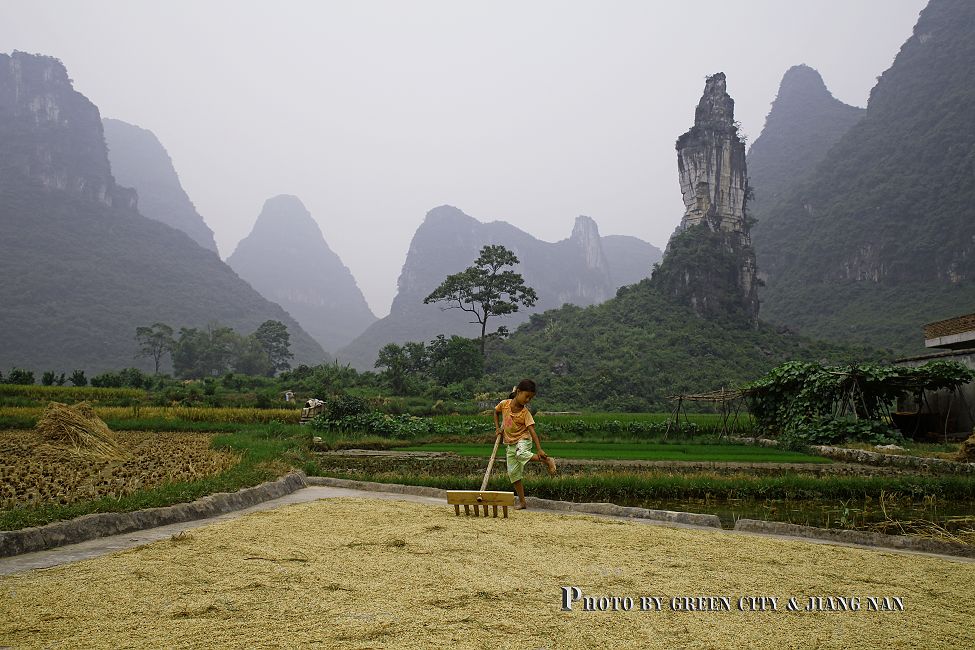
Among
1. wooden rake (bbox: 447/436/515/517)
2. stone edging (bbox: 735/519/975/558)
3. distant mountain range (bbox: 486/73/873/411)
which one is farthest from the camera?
distant mountain range (bbox: 486/73/873/411)

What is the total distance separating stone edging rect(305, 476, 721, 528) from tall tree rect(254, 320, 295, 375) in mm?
68719

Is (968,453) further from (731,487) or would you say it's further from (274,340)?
(274,340)

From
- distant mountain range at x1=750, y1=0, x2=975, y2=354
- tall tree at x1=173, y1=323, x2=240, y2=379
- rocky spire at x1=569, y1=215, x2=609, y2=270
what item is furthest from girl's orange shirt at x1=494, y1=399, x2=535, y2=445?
rocky spire at x1=569, y1=215, x2=609, y2=270

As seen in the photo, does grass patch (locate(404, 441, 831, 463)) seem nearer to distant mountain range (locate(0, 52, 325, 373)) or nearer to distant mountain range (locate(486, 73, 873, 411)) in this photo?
distant mountain range (locate(486, 73, 873, 411))

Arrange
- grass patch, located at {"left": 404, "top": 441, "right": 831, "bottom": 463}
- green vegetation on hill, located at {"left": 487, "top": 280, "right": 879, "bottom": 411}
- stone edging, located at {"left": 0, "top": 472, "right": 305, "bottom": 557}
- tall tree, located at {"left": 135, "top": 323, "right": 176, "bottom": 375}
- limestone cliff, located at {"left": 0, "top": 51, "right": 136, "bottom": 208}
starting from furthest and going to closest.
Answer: limestone cliff, located at {"left": 0, "top": 51, "right": 136, "bottom": 208} < tall tree, located at {"left": 135, "top": 323, "right": 176, "bottom": 375} < green vegetation on hill, located at {"left": 487, "top": 280, "right": 879, "bottom": 411} < grass patch, located at {"left": 404, "top": 441, "right": 831, "bottom": 463} < stone edging, located at {"left": 0, "top": 472, "right": 305, "bottom": 557}

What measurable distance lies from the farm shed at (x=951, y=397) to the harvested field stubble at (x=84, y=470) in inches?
732

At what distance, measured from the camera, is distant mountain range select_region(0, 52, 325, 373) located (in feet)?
230

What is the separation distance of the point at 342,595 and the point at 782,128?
161m

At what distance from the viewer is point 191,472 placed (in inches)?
348

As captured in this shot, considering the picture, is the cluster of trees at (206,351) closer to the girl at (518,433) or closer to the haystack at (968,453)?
the girl at (518,433)

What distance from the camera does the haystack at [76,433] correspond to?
10164mm

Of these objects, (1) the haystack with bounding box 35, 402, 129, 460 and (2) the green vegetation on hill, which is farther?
(2) the green vegetation on hill

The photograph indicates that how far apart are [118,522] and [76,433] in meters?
6.18

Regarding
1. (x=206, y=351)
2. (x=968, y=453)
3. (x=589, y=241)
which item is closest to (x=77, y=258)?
(x=206, y=351)
